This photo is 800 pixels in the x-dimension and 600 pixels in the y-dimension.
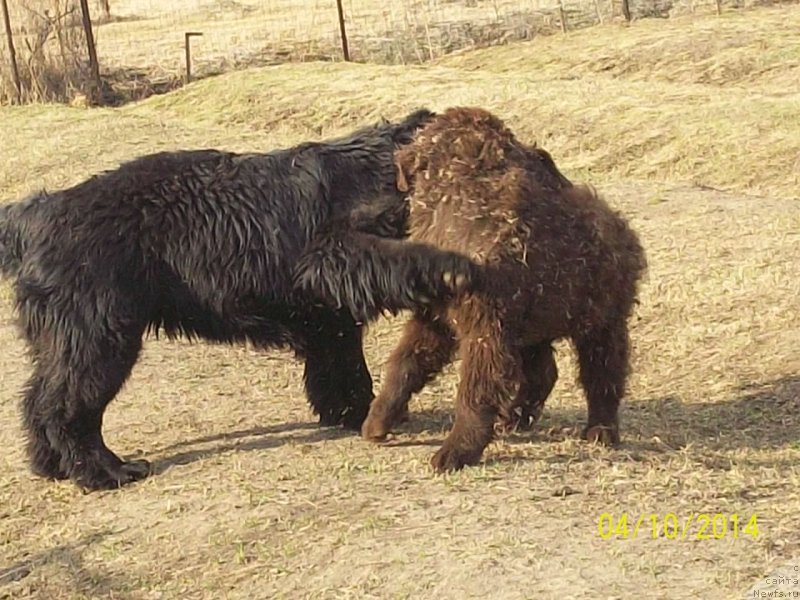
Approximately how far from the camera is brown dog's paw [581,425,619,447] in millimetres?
6102

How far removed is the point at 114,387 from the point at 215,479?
630mm

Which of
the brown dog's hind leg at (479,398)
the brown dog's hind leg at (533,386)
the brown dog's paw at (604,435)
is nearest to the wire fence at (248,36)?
the brown dog's hind leg at (533,386)

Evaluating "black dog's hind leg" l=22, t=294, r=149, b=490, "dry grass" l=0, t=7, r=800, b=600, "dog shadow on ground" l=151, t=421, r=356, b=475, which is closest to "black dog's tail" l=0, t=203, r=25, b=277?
"black dog's hind leg" l=22, t=294, r=149, b=490

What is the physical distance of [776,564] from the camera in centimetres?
455

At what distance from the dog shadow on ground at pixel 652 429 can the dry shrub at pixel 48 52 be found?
14299 mm

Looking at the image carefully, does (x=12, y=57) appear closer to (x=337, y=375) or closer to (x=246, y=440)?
(x=246, y=440)

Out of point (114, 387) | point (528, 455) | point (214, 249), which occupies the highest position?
point (214, 249)

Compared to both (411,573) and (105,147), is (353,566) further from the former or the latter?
(105,147)

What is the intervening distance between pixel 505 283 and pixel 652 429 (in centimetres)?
133

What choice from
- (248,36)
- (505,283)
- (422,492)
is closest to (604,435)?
(505,283)

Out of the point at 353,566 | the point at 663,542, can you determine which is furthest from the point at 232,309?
the point at 663,542

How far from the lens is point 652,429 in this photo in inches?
259

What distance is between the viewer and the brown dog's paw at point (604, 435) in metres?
6.10
